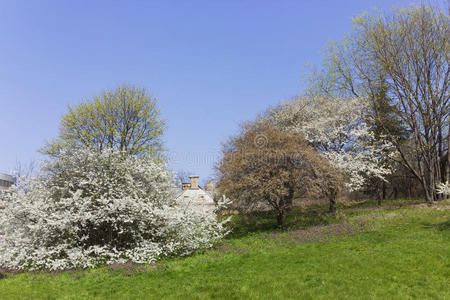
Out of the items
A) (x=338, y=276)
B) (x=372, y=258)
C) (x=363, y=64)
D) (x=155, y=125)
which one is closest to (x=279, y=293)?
(x=338, y=276)

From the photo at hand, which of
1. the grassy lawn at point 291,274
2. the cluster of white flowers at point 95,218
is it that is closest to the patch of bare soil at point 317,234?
the grassy lawn at point 291,274

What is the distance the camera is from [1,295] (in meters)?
10.2

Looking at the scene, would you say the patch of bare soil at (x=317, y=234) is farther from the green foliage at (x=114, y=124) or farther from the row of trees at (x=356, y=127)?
the green foliage at (x=114, y=124)

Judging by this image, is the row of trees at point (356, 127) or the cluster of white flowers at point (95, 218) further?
the row of trees at point (356, 127)

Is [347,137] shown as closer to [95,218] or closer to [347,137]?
[347,137]

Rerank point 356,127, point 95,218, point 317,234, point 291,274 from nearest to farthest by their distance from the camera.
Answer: point 291,274 < point 95,218 < point 317,234 < point 356,127

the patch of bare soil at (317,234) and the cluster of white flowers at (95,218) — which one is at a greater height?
the cluster of white flowers at (95,218)

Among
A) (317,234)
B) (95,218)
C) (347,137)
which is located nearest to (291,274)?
(317,234)

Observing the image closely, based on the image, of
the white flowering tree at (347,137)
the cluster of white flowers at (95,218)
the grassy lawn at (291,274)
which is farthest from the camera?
the white flowering tree at (347,137)

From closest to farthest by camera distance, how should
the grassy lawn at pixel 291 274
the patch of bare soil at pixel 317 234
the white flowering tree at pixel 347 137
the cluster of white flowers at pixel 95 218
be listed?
the grassy lawn at pixel 291 274 < the cluster of white flowers at pixel 95 218 < the patch of bare soil at pixel 317 234 < the white flowering tree at pixel 347 137

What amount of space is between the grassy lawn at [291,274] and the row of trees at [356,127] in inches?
201

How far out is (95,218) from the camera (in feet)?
45.4

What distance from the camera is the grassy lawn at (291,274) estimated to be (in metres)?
8.28

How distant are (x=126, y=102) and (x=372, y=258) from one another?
2870 cm
